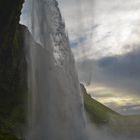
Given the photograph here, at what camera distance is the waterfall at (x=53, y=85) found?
429ft

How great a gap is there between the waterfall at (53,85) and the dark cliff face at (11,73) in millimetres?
4747

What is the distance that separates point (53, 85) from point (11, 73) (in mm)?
14598

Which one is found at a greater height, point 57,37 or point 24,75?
point 57,37

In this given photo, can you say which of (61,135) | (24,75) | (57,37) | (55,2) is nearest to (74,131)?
(61,135)

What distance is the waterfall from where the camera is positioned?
13075 cm

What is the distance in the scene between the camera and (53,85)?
138500mm

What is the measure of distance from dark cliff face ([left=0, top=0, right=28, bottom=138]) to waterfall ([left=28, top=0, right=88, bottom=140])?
4747 millimetres

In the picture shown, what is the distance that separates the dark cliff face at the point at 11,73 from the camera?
11912 cm

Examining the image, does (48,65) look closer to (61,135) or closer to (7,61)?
(7,61)

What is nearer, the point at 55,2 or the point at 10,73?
the point at 10,73

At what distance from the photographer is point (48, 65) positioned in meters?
142

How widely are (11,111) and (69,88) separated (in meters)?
20.4

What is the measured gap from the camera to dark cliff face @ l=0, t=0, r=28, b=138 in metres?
119

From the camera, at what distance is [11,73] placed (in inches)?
5157
